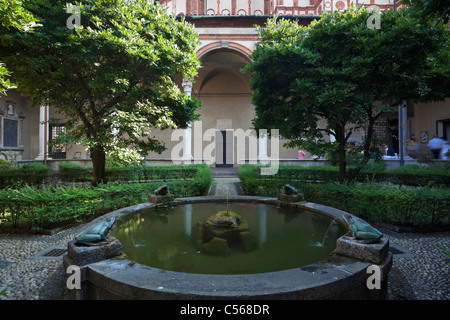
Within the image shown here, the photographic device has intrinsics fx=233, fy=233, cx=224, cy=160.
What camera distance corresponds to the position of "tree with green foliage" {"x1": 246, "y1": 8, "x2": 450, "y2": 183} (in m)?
4.76

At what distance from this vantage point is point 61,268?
2.90 m

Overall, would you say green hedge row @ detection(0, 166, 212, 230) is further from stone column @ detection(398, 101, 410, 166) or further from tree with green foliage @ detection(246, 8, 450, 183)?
stone column @ detection(398, 101, 410, 166)

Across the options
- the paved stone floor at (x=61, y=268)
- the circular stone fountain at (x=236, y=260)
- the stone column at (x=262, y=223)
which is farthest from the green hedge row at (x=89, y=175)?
the circular stone fountain at (x=236, y=260)

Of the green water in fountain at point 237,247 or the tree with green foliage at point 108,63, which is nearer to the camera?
the green water in fountain at point 237,247

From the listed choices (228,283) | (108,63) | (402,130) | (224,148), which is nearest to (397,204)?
(228,283)

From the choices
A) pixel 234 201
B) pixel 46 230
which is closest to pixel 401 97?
pixel 234 201

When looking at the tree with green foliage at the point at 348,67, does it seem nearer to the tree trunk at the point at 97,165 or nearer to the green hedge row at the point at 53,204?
the green hedge row at the point at 53,204

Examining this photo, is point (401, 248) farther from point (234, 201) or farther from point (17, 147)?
point (17, 147)

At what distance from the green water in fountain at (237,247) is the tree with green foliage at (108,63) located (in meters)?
2.45

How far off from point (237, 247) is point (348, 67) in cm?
472

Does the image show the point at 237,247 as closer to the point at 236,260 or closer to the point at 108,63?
the point at 236,260

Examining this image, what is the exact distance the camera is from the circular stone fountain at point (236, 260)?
1772mm

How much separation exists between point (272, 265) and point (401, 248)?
2713 millimetres

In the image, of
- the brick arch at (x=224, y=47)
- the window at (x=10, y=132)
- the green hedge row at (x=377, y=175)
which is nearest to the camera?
the green hedge row at (x=377, y=175)
